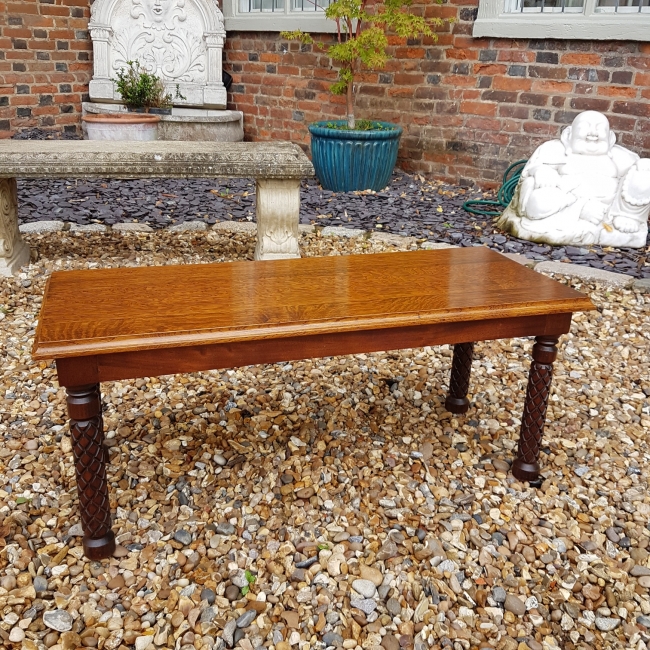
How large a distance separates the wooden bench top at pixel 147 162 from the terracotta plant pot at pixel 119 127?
7.37 feet

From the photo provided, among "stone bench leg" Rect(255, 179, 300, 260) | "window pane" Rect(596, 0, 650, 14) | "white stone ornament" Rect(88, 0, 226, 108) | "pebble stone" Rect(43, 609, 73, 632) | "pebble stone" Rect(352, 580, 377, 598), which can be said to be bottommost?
"pebble stone" Rect(43, 609, 73, 632)

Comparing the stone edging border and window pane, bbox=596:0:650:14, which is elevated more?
window pane, bbox=596:0:650:14

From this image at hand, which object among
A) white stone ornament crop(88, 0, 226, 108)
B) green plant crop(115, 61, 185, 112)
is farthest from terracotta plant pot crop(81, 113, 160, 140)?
white stone ornament crop(88, 0, 226, 108)

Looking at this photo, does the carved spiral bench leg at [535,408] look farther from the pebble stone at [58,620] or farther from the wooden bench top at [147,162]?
the wooden bench top at [147,162]

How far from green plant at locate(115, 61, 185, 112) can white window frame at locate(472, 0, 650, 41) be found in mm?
3660

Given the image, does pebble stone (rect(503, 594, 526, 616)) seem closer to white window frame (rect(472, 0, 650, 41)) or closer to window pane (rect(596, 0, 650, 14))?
white window frame (rect(472, 0, 650, 41))

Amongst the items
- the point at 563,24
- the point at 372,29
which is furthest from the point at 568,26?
the point at 372,29

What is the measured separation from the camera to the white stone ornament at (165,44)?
774 centimetres

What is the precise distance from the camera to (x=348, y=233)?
4918 mm

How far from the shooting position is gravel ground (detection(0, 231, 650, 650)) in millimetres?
1747

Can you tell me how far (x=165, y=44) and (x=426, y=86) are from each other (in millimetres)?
3335

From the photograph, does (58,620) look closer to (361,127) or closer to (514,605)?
(514,605)

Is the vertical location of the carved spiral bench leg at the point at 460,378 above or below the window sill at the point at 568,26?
below

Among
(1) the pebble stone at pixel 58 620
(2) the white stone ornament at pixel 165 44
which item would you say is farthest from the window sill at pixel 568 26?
(1) the pebble stone at pixel 58 620
